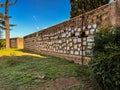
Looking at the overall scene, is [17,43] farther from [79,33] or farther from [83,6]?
[79,33]

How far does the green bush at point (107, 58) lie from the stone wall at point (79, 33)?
0.33 metres

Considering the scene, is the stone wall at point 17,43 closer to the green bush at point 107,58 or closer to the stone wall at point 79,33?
the stone wall at point 79,33

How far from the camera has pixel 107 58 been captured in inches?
109

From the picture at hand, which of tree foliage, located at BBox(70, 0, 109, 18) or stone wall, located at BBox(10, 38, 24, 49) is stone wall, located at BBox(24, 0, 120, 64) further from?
stone wall, located at BBox(10, 38, 24, 49)

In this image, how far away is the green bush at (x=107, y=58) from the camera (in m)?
2.68

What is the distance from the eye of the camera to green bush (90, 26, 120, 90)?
2.68 metres

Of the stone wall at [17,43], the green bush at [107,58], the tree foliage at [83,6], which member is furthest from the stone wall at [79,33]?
the stone wall at [17,43]

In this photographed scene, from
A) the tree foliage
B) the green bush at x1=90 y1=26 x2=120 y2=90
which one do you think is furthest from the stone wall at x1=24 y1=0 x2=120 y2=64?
the tree foliage

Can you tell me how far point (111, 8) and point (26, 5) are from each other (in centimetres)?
1519

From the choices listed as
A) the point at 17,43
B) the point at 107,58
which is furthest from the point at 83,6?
the point at 17,43

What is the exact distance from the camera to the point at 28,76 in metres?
4.44

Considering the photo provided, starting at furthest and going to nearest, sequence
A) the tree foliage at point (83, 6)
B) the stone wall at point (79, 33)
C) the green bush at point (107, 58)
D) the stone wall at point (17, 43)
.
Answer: the stone wall at point (17, 43), the tree foliage at point (83, 6), the stone wall at point (79, 33), the green bush at point (107, 58)

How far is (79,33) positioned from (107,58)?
3.27 meters

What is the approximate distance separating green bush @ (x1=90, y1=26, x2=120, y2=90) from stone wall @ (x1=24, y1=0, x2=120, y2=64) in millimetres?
330
